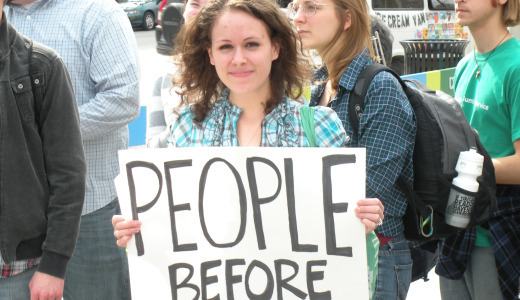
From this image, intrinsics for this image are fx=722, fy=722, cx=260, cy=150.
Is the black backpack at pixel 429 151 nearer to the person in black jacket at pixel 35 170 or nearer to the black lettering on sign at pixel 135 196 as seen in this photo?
the black lettering on sign at pixel 135 196

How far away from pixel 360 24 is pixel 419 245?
0.94 m

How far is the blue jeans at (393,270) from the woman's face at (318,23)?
803 mm

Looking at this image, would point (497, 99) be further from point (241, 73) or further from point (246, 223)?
point (246, 223)

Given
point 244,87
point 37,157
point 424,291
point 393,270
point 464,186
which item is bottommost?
point 424,291

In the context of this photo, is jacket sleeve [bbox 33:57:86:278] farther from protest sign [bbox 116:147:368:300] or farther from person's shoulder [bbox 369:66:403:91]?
person's shoulder [bbox 369:66:403:91]

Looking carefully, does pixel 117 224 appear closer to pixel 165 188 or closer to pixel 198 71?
pixel 165 188

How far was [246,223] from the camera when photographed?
2.15 metres

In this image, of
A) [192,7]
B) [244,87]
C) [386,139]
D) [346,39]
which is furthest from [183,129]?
[192,7]

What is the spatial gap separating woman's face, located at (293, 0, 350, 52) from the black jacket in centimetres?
90

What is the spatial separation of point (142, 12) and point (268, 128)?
2483cm

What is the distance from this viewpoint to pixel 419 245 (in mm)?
2996

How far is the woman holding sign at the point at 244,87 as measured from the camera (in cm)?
221

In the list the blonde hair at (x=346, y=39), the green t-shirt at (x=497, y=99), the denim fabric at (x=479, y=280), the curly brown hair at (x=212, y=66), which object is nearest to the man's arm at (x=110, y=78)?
the curly brown hair at (x=212, y=66)

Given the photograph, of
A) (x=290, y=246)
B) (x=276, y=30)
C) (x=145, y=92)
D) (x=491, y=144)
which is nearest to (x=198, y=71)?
(x=276, y=30)
